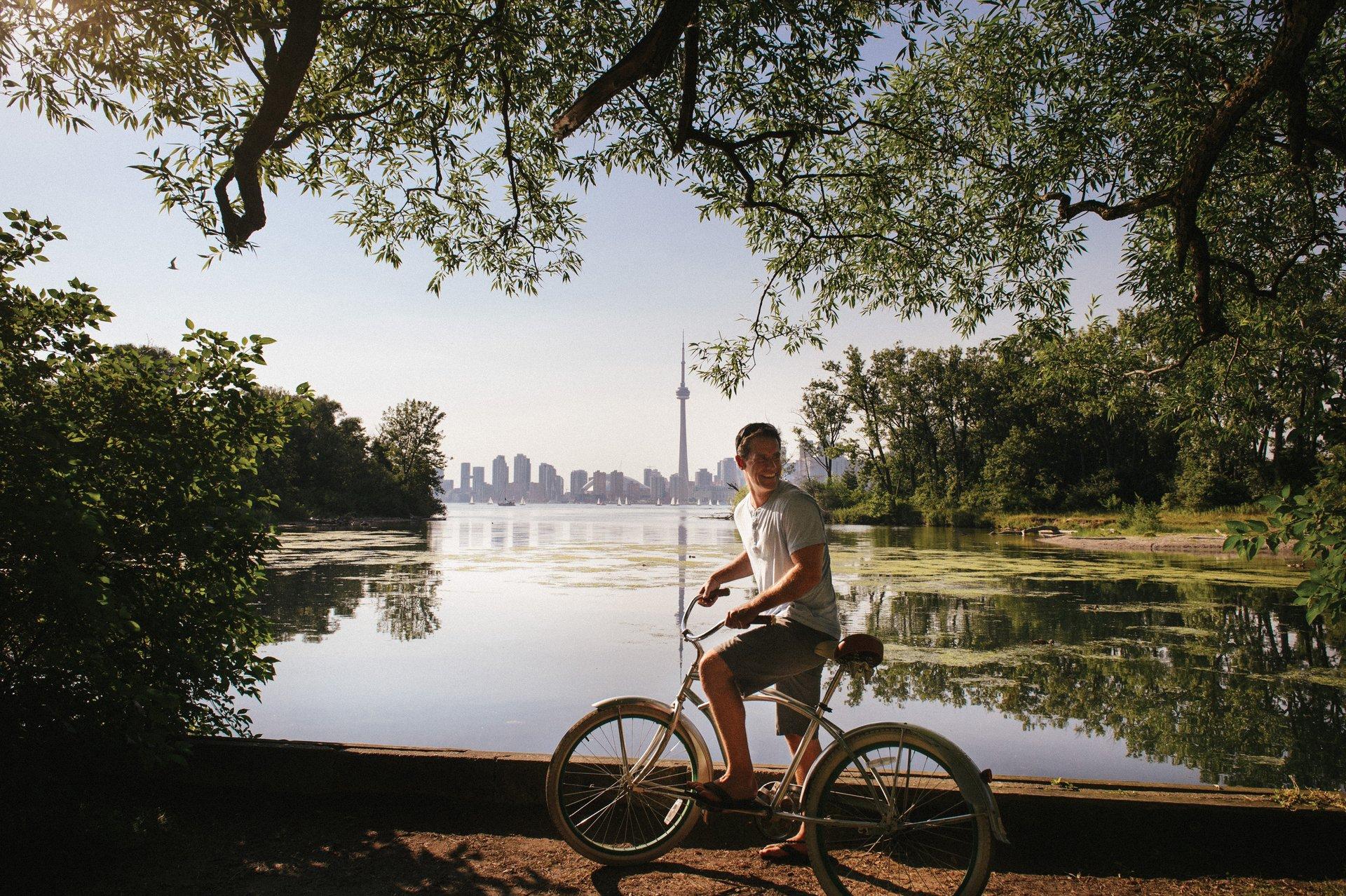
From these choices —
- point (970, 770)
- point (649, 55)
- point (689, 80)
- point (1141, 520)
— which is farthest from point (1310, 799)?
point (1141, 520)

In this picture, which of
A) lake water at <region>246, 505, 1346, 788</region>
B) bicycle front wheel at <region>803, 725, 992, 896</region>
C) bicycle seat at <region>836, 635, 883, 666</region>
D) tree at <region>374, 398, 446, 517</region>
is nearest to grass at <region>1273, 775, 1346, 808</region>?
bicycle front wheel at <region>803, 725, 992, 896</region>

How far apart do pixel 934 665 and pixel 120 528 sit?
21.4ft

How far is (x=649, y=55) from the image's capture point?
12.7ft

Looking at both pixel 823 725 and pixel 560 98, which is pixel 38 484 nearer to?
pixel 823 725

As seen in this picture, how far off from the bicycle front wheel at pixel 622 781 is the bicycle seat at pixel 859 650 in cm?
71

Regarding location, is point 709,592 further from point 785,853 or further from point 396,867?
point 396,867

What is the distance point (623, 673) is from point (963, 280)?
176 inches

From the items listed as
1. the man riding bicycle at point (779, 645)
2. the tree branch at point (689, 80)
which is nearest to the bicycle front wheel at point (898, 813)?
the man riding bicycle at point (779, 645)

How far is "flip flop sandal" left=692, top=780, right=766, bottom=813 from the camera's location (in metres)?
2.79

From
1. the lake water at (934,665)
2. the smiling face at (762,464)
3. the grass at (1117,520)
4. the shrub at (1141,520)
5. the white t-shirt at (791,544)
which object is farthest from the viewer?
the shrub at (1141,520)

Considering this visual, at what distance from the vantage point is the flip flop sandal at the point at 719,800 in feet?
9.15

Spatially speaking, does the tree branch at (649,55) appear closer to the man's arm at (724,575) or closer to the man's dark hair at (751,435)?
the man's dark hair at (751,435)

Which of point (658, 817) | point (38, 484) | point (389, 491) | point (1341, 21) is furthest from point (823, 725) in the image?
point (389, 491)

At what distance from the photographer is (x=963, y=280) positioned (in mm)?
6320
